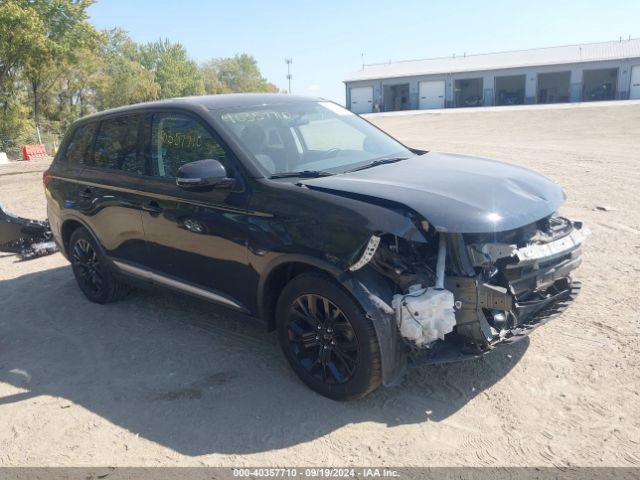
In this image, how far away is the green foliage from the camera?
2277cm

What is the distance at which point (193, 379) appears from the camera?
4.05 metres

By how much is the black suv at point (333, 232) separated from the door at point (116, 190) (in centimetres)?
→ 2

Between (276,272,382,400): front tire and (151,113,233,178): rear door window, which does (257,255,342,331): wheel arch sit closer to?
(276,272,382,400): front tire

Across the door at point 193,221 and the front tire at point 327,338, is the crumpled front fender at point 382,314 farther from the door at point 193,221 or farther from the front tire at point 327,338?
the door at point 193,221

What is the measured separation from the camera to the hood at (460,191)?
320cm

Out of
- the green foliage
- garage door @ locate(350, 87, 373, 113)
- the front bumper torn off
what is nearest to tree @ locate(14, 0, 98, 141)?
the green foliage

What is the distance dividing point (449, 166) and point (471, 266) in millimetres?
1189

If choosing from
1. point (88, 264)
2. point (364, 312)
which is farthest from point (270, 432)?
point (88, 264)

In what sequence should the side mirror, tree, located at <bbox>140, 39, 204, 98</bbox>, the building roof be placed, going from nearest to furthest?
the side mirror, the building roof, tree, located at <bbox>140, 39, 204, 98</bbox>

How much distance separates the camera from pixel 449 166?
13.9ft

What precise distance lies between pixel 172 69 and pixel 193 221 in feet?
245

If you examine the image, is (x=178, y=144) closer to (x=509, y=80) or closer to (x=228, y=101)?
(x=228, y=101)

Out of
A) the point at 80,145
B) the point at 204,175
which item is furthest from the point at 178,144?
the point at 80,145

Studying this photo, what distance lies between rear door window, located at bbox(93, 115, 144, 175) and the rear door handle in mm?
241
